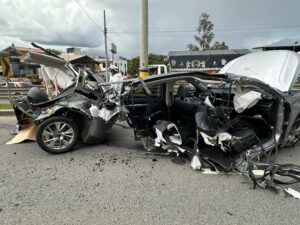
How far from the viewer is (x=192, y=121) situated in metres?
4.36

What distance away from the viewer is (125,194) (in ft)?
9.36

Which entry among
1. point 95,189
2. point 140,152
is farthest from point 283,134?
point 95,189

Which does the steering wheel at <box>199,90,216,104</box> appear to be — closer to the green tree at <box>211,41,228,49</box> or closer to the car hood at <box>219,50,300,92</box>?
the car hood at <box>219,50,300,92</box>

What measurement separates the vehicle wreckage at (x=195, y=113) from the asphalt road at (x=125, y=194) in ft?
1.05

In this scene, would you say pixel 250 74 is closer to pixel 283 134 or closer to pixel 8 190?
pixel 283 134

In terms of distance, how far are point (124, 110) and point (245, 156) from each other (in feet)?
6.94

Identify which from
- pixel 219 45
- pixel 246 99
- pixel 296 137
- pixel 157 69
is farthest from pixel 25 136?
pixel 219 45

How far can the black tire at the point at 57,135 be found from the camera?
13.2 ft

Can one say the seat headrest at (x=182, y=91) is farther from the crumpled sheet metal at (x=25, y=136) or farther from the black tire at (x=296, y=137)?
the crumpled sheet metal at (x=25, y=136)

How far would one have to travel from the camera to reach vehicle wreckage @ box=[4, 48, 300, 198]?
3521mm

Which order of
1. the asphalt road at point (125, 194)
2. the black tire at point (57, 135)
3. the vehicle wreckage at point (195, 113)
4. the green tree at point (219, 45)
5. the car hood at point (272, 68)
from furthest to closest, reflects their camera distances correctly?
the green tree at point (219, 45) < the car hood at point (272, 68) < the black tire at point (57, 135) < the vehicle wreckage at point (195, 113) < the asphalt road at point (125, 194)

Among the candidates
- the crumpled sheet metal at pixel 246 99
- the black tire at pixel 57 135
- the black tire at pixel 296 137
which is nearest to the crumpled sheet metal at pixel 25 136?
the black tire at pixel 57 135

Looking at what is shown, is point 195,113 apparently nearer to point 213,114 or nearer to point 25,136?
point 213,114

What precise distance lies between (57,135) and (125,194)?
1.99 meters
